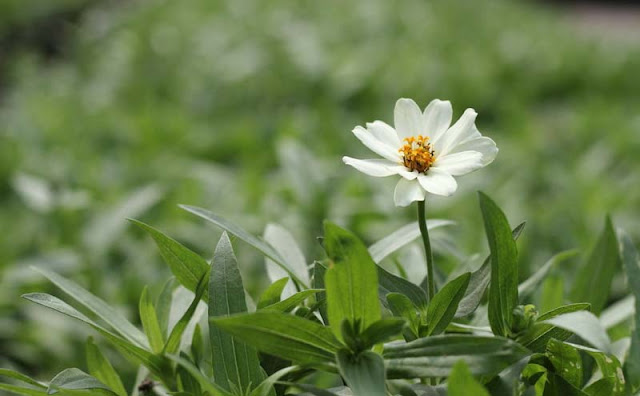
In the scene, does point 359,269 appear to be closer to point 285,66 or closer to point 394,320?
point 394,320

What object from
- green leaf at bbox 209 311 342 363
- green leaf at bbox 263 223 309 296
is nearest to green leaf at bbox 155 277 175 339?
green leaf at bbox 263 223 309 296

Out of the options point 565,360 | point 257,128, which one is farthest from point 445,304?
point 257,128

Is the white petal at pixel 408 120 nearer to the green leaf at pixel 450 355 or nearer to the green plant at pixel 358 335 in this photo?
the green plant at pixel 358 335

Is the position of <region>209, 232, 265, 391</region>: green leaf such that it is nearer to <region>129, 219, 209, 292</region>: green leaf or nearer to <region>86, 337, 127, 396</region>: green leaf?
<region>129, 219, 209, 292</region>: green leaf

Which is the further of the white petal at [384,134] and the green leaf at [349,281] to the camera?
the white petal at [384,134]

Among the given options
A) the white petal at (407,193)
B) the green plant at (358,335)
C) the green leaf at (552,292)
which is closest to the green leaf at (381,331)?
the green plant at (358,335)

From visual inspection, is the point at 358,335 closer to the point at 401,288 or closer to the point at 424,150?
the point at 401,288
